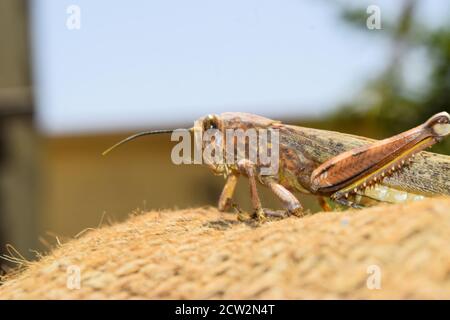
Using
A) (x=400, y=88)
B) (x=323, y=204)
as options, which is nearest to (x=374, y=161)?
(x=323, y=204)

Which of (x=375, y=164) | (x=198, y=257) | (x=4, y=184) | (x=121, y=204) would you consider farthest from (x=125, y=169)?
(x=198, y=257)

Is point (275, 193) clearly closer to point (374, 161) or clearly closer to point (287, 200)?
point (287, 200)

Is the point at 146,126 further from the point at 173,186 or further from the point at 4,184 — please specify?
the point at 4,184

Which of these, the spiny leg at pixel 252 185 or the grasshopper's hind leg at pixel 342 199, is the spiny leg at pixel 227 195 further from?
the grasshopper's hind leg at pixel 342 199

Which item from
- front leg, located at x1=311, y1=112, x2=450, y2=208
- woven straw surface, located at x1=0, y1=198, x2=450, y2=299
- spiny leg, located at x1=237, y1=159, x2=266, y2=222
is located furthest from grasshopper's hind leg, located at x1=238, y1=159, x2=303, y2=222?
woven straw surface, located at x1=0, y1=198, x2=450, y2=299

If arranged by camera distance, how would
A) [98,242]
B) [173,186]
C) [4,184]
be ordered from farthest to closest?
[173,186] < [4,184] < [98,242]

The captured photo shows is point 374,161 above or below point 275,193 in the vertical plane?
above

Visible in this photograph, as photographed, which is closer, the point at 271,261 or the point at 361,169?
the point at 271,261
